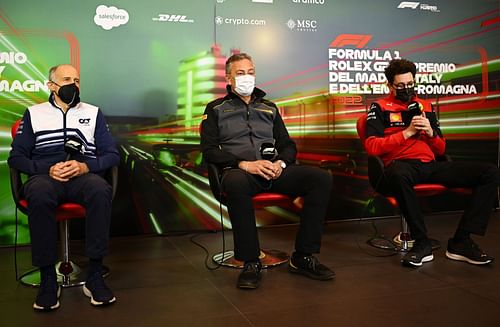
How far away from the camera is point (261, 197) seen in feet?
9.77

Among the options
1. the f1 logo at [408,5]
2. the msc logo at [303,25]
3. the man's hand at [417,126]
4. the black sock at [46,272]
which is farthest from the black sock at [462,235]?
the black sock at [46,272]

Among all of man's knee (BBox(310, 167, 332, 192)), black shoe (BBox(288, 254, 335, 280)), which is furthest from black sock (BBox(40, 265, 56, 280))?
man's knee (BBox(310, 167, 332, 192))

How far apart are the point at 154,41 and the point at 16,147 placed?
145cm

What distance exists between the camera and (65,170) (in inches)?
105

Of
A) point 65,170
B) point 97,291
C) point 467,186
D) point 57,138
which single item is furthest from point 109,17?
point 467,186

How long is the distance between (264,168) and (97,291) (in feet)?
3.61

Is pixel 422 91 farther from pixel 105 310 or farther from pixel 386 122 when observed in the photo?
pixel 105 310

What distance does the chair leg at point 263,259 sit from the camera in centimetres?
315

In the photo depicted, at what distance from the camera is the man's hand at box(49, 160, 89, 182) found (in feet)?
8.79

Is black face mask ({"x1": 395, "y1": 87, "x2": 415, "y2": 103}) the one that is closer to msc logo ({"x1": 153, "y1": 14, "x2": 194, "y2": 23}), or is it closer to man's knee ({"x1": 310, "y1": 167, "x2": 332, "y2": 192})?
man's knee ({"x1": 310, "y1": 167, "x2": 332, "y2": 192})

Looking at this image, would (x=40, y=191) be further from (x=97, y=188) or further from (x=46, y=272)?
(x=46, y=272)

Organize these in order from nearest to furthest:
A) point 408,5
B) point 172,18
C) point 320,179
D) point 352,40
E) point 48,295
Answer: point 48,295
point 320,179
point 172,18
point 352,40
point 408,5

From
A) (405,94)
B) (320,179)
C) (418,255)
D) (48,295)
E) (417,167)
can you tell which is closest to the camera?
(48,295)

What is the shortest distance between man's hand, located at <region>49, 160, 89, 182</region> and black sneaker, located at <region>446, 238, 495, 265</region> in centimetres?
229
